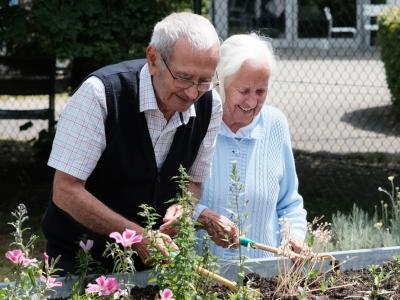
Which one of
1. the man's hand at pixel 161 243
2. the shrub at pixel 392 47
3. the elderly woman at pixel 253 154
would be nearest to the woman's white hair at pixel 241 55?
the elderly woman at pixel 253 154

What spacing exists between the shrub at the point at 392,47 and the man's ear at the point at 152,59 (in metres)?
8.58

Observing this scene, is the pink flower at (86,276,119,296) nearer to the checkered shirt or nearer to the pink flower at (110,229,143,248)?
the pink flower at (110,229,143,248)

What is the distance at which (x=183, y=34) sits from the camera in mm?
2475

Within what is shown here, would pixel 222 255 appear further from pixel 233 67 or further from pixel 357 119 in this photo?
pixel 357 119

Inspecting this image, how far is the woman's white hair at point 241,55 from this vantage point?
3166 mm

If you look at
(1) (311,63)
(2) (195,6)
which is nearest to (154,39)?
(2) (195,6)

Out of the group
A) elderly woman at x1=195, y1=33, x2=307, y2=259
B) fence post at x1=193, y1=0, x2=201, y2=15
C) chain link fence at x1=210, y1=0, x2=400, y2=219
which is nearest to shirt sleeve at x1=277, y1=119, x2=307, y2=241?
elderly woman at x1=195, y1=33, x2=307, y2=259

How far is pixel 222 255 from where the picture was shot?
3.16m

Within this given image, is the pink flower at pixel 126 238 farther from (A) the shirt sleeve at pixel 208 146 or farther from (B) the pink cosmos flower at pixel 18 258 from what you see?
(A) the shirt sleeve at pixel 208 146

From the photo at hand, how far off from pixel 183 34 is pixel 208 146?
52 centimetres

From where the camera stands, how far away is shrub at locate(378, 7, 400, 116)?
10852 mm

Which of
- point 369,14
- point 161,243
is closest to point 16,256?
point 161,243

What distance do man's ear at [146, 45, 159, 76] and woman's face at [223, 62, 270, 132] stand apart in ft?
2.09

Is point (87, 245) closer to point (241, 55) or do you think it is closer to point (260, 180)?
point (260, 180)
